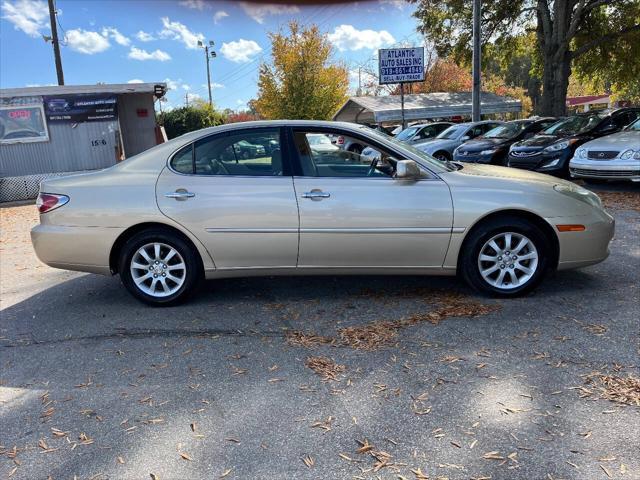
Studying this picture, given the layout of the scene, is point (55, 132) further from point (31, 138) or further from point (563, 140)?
point (563, 140)

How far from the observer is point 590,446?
2510mm

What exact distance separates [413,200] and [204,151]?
1835 mm

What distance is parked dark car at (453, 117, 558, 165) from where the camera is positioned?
13.3 m

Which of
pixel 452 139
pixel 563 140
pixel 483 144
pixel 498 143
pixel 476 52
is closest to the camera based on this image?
pixel 563 140

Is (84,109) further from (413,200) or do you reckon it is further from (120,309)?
(413,200)

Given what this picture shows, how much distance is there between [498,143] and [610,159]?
4.42m

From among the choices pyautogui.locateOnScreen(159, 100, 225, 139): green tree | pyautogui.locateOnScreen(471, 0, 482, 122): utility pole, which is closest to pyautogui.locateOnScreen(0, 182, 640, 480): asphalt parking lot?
pyautogui.locateOnScreen(471, 0, 482, 122): utility pole

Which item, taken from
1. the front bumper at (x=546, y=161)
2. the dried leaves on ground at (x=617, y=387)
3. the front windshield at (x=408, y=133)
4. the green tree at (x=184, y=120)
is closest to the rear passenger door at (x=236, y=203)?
the dried leaves on ground at (x=617, y=387)

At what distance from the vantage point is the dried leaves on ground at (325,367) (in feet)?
10.8

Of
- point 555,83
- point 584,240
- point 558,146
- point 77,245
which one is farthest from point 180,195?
point 555,83

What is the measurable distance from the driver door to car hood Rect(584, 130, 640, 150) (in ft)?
20.9

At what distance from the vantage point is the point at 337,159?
4.58 metres

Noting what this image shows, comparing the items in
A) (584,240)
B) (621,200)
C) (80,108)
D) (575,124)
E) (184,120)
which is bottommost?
(621,200)

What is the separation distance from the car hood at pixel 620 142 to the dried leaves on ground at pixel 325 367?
25.6 feet
